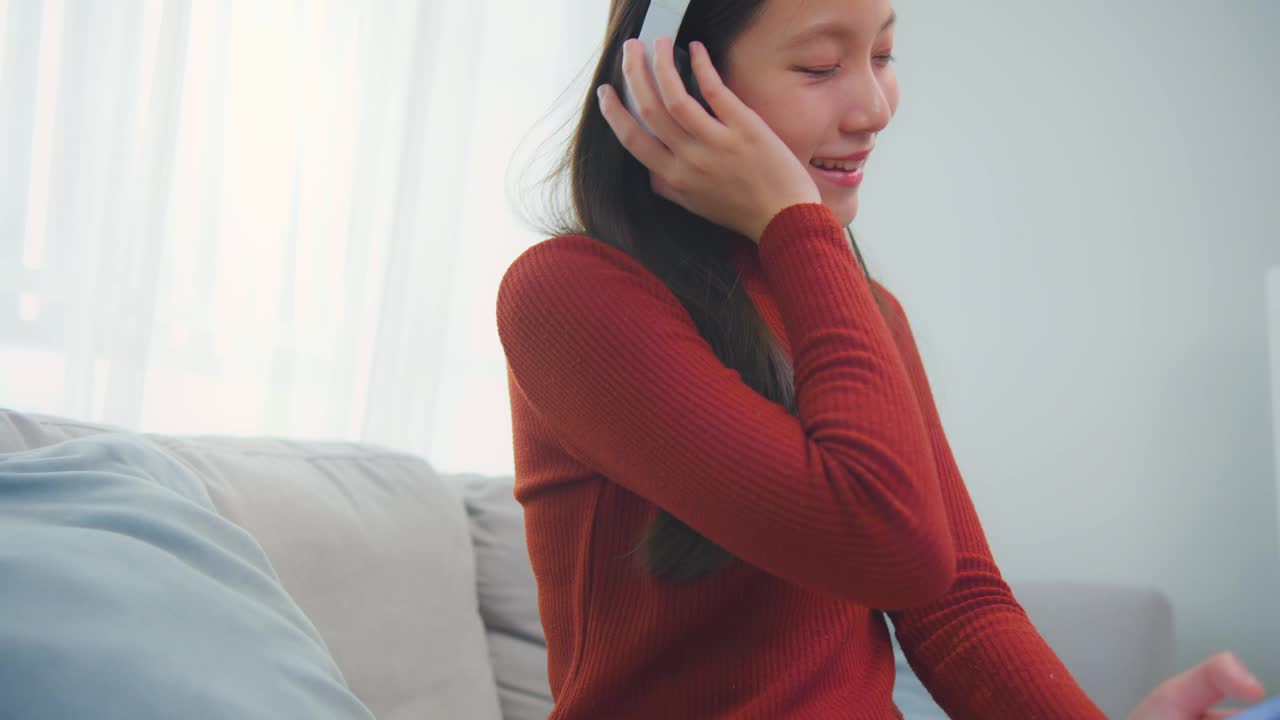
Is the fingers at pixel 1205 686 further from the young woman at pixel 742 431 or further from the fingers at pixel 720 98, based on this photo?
the fingers at pixel 720 98

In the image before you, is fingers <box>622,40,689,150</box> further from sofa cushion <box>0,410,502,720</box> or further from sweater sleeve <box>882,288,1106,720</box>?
sofa cushion <box>0,410,502,720</box>

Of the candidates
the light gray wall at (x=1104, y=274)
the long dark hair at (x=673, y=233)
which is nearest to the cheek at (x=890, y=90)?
the long dark hair at (x=673, y=233)

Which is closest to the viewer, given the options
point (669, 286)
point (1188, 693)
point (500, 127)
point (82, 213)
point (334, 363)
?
point (1188, 693)

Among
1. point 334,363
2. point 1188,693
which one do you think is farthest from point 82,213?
point 1188,693

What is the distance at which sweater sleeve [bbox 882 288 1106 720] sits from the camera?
0.77 metres

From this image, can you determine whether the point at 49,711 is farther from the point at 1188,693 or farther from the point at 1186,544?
the point at 1186,544

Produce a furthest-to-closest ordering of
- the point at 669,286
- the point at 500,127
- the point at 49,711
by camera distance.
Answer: the point at 500,127, the point at 669,286, the point at 49,711

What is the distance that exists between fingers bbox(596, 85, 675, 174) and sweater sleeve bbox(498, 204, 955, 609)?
10 centimetres

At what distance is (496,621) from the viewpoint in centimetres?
173

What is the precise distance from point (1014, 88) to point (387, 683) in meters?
2.12

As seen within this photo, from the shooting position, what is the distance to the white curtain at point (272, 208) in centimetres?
159

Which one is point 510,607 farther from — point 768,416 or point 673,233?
point 768,416

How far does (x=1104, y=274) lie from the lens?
2.37 metres

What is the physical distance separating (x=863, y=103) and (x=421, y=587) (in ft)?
3.45
